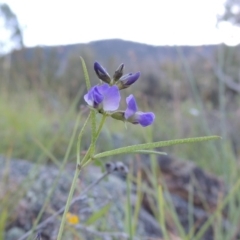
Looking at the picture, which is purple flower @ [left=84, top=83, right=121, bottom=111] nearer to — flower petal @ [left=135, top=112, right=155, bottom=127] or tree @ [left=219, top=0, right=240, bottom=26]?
flower petal @ [left=135, top=112, right=155, bottom=127]

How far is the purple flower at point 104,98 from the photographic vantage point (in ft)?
1.67

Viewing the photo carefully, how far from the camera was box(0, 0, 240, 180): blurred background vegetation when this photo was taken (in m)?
2.12

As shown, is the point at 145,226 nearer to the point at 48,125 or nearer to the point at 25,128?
the point at 25,128

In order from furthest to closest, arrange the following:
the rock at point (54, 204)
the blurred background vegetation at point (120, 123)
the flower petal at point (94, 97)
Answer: the blurred background vegetation at point (120, 123) → the rock at point (54, 204) → the flower petal at point (94, 97)

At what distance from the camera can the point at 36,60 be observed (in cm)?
533

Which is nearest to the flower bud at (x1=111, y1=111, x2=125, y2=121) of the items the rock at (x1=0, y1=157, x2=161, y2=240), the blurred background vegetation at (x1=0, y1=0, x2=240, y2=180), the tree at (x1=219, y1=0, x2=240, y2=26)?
the blurred background vegetation at (x1=0, y1=0, x2=240, y2=180)

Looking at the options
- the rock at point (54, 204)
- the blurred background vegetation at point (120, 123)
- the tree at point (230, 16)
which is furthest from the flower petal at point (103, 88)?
the tree at point (230, 16)

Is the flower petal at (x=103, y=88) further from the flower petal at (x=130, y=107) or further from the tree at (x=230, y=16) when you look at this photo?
the tree at (x=230, y=16)

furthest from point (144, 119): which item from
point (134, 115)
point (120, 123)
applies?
point (120, 123)

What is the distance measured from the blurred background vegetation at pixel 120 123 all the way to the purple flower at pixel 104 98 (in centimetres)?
40

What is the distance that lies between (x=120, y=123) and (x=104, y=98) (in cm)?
383

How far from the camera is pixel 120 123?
4340 mm

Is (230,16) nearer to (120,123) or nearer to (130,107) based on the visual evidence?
(120,123)

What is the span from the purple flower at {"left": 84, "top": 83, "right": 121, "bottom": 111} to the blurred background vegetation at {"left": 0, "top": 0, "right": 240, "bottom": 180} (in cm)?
40
